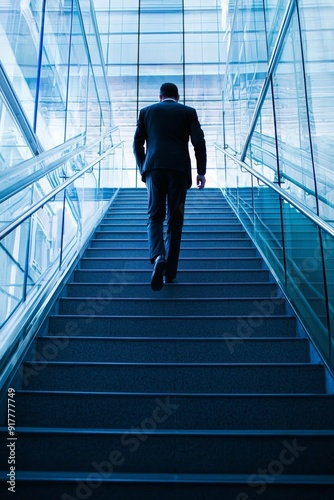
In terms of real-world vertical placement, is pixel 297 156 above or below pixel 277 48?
below

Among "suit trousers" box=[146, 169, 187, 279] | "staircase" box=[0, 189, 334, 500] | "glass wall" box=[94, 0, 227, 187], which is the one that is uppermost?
"glass wall" box=[94, 0, 227, 187]

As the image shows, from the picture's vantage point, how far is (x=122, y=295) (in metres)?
2.99

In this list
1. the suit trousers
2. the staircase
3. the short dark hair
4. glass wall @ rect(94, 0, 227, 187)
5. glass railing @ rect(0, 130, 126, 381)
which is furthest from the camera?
glass wall @ rect(94, 0, 227, 187)

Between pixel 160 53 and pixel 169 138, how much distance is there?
30.4 feet

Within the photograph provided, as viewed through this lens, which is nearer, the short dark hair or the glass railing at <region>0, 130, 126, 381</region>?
the glass railing at <region>0, 130, 126, 381</region>

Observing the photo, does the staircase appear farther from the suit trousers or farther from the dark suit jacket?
the dark suit jacket

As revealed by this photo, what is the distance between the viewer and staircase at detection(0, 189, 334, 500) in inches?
62.1

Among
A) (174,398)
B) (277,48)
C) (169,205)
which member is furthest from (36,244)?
(277,48)

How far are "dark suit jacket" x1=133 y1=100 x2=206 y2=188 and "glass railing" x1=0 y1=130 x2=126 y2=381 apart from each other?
50 cm

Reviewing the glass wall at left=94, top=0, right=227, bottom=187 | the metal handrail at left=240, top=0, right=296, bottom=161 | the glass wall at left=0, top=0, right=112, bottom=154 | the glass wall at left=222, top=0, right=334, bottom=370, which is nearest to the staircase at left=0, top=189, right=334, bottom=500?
the glass wall at left=222, top=0, right=334, bottom=370

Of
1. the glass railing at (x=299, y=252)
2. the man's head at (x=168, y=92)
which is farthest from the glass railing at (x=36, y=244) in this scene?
the glass railing at (x=299, y=252)

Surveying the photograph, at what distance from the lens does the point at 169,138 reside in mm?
3086

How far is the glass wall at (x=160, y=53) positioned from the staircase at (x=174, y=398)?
8.78m

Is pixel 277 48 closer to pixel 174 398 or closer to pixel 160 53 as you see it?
pixel 174 398
